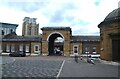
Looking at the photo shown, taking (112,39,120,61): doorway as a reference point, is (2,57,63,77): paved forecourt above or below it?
below

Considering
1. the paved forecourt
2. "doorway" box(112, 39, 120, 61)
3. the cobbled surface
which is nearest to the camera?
the cobbled surface

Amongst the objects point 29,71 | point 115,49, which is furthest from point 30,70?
point 115,49

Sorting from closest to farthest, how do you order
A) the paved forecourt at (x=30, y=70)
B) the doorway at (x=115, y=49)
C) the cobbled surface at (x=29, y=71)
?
the cobbled surface at (x=29, y=71), the paved forecourt at (x=30, y=70), the doorway at (x=115, y=49)

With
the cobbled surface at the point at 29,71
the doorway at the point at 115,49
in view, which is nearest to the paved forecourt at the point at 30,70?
the cobbled surface at the point at 29,71

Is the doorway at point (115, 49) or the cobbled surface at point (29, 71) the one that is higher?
the doorway at point (115, 49)

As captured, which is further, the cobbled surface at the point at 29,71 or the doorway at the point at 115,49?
the doorway at the point at 115,49

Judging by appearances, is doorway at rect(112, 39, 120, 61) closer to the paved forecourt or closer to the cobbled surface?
the paved forecourt

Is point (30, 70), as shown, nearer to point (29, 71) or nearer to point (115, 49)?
point (29, 71)

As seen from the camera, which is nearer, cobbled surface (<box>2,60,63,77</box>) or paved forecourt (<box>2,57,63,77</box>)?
cobbled surface (<box>2,60,63,77</box>)

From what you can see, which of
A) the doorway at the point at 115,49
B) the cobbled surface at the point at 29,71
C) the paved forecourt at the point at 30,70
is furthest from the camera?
the doorway at the point at 115,49

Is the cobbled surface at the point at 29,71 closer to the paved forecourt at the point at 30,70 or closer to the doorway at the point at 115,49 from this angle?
the paved forecourt at the point at 30,70

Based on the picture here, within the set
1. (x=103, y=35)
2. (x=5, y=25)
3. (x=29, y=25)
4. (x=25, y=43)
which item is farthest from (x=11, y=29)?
(x=103, y=35)

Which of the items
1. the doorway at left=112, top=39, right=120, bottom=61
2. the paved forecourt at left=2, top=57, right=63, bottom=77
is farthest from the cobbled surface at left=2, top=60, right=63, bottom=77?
the doorway at left=112, top=39, right=120, bottom=61

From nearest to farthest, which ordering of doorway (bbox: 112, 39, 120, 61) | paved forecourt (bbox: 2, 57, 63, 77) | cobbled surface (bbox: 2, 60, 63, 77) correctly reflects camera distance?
cobbled surface (bbox: 2, 60, 63, 77)
paved forecourt (bbox: 2, 57, 63, 77)
doorway (bbox: 112, 39, 120, 61)
